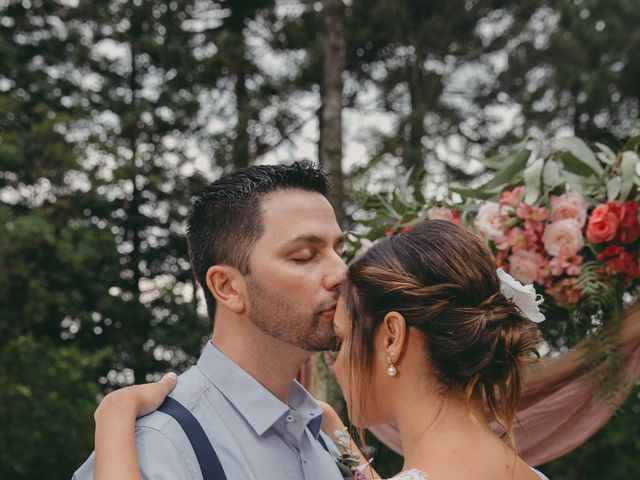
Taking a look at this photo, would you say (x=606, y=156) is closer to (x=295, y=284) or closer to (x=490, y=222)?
(x=490, y=222)

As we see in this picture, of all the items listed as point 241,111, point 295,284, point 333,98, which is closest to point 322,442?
point 295,284

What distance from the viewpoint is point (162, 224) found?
15109 millimetres

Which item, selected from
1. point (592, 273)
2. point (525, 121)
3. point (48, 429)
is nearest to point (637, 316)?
point (592, 273)

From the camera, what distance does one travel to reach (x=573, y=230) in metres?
3.14

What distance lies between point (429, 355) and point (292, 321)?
1.50 ft

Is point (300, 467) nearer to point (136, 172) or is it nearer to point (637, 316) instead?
point (637, 316)

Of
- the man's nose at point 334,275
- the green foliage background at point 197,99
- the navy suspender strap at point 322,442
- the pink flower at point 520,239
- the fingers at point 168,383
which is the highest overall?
the man's nose at point 334,275

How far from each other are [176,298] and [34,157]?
3.31 m

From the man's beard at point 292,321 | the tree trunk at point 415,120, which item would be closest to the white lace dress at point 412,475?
the man's beard at point 292,321

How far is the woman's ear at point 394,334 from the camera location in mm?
1980

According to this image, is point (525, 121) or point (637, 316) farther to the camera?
point (525, 121)

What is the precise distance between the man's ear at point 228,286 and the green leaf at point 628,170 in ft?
5.09

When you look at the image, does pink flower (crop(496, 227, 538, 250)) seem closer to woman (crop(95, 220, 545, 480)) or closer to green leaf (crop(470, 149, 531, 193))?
green leaf (crop(470, 149, 531, 193))

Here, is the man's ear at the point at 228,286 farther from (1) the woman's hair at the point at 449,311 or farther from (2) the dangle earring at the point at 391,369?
(2) the dangle earring at the point at 391,369
